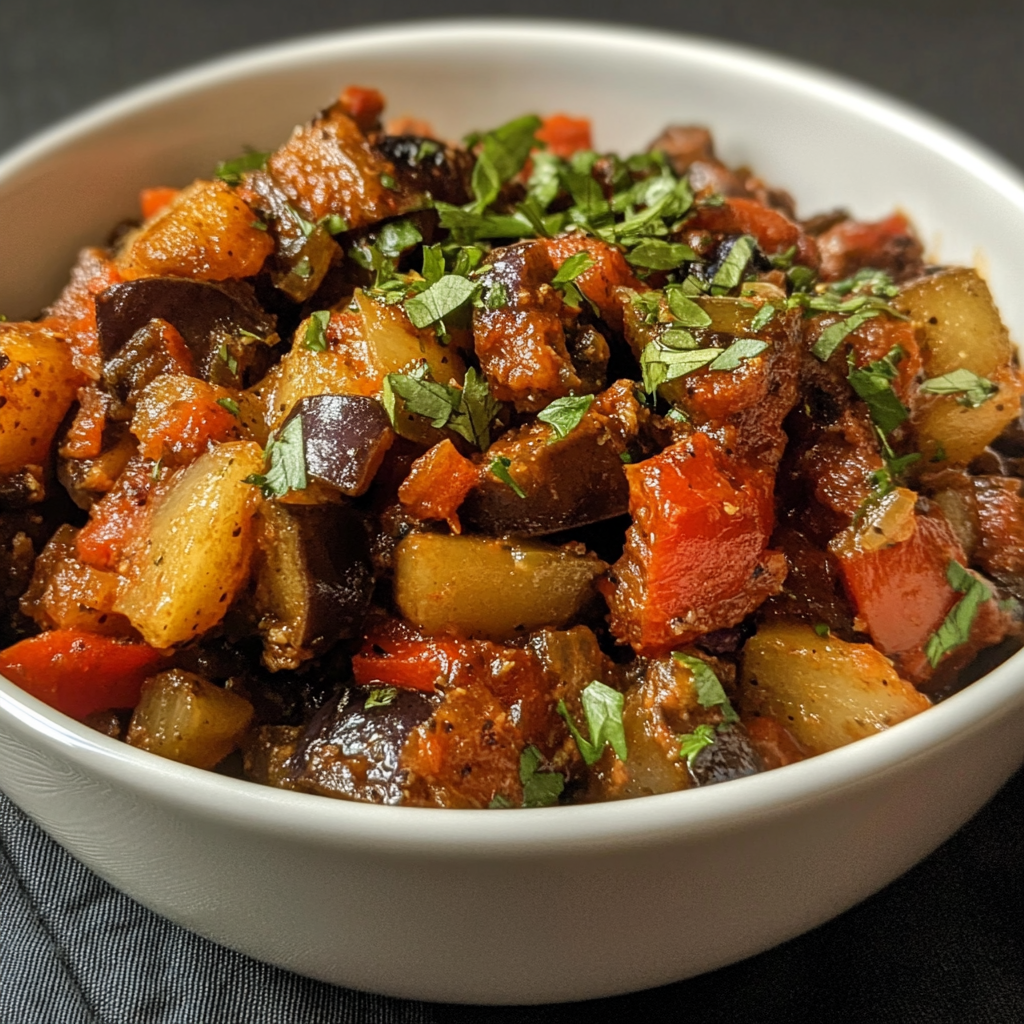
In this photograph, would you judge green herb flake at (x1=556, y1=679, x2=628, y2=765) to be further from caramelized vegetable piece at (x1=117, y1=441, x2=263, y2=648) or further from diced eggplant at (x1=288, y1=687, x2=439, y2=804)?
caramelized vegetable piece at (x1=117, y1=441, x2=263, y2=648)

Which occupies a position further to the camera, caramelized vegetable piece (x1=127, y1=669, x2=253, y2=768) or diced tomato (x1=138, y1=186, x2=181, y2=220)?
diced tomato (x1=138, y1=186, x2=181, y2=220)

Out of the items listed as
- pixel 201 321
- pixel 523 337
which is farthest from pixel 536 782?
pixel 201 321

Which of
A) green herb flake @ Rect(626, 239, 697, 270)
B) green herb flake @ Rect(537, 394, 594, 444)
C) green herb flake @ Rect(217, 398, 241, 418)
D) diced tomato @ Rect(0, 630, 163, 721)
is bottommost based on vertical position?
diced tomato @ Rect(0, 630, 163, 721)

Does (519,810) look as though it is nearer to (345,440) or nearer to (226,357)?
(345,440)

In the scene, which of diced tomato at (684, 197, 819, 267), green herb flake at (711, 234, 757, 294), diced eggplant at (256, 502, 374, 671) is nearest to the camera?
diced eggplant at (256, 502, 374, 671)

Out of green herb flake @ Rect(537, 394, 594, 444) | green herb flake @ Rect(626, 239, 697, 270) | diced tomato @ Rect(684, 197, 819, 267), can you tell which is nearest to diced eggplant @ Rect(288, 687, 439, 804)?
green herb flake @ Rect(537, 394, 594, 444)

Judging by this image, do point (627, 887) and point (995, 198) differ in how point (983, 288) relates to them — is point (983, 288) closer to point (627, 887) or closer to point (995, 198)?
point (995, 198)
